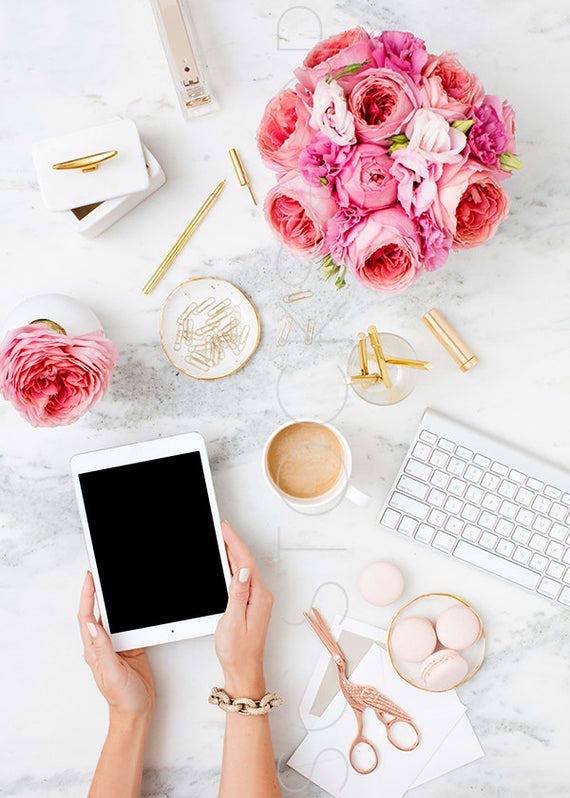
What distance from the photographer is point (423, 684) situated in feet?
3.30

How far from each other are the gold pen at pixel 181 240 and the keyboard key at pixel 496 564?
1.78 ft

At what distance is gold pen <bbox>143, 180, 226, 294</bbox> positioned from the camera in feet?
3.29

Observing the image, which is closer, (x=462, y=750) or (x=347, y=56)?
(x=347, y=56)

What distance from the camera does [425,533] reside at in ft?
3.27

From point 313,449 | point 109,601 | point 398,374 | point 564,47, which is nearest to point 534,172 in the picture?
point 564,47

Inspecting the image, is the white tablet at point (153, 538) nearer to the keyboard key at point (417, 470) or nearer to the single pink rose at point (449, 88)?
the keyboard key at point (417, 470)

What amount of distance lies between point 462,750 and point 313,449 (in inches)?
18.2

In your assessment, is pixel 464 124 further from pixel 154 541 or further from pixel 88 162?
pixel 154 541

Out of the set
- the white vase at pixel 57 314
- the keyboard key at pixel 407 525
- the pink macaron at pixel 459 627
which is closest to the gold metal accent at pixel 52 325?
the white vase at pixel 57 314

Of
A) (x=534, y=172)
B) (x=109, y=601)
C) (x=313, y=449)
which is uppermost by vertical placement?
(x=534, y=172)

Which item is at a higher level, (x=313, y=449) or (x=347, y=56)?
(x=347, y=56)

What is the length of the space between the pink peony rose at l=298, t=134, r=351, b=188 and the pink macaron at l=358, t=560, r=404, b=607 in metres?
0.53

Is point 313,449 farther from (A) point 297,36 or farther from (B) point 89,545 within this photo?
(A) point 297,36

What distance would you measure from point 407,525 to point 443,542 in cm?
5
